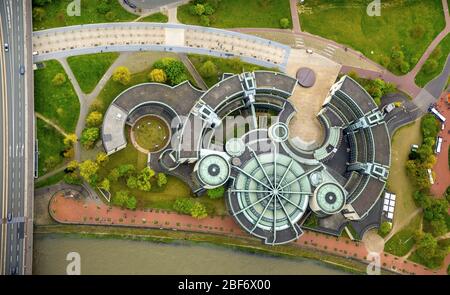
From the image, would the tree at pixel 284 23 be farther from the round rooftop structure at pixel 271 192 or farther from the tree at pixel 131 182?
the tree at pixel 131 182

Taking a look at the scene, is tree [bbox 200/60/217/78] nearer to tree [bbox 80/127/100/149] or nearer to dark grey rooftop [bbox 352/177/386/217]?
tree [bbox 80/127/100/149]

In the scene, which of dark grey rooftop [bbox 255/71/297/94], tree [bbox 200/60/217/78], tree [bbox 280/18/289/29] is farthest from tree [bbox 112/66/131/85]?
tree [bbox 280/18/289/29]

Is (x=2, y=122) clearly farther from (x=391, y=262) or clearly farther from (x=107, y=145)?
(x=391, y=262)

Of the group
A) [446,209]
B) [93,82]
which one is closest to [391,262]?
[446,209]

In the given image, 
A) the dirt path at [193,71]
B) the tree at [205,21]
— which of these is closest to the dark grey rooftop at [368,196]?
the dirt path at [193,71]

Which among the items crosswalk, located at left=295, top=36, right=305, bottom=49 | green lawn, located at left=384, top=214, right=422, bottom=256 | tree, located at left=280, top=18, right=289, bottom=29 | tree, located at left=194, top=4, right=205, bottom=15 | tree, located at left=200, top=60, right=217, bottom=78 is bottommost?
green lawn, located at left=384, top=214, right=422, bottom=256

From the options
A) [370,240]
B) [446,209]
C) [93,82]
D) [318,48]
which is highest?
[318,48]
